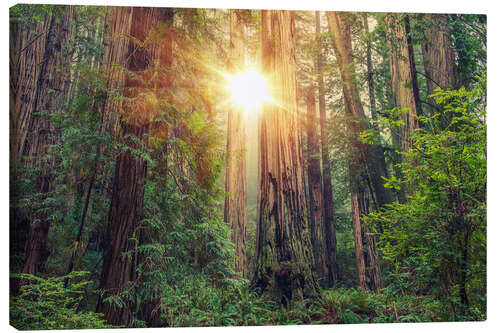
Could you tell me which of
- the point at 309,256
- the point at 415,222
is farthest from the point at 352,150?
the point at 309,256

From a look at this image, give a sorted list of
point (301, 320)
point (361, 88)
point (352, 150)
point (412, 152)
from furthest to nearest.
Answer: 1. point (361, 88)
2. point (352, 150)
3. point (412, 152)
4. point (301, 320)

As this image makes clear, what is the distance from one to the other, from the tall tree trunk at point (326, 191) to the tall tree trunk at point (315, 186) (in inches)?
5.3

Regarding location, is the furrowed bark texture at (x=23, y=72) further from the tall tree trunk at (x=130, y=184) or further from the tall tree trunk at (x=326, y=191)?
the tall tree trunk at (x=326, y=191)

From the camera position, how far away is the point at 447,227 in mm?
3600

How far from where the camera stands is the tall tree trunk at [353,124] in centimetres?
588

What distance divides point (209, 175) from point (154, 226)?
2.79 ft

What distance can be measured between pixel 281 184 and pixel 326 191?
16.1 ft

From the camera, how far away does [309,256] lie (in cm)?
379

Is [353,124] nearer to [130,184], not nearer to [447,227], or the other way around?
[447,227]

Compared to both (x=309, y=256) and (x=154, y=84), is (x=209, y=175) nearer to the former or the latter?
(x=154, y=84)

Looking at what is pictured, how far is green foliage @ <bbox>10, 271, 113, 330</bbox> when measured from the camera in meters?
3.29

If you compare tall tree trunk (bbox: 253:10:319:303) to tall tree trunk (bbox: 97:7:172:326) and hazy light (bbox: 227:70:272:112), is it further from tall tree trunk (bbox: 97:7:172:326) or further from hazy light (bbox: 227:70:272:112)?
tall tree trunk (bbox: 97:7:172:326)

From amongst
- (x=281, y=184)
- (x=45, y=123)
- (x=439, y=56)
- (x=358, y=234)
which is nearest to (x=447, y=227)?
(x=281, y=184)

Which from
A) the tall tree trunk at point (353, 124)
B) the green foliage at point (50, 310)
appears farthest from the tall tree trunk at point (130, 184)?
the tall tree trunk at point (353, 124)
